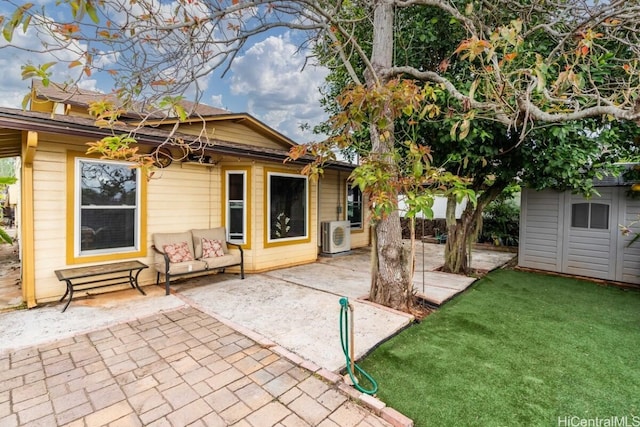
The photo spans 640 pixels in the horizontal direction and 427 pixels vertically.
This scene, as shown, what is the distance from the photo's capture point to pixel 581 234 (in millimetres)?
6359

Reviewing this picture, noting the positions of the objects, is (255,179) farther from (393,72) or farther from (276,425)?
(276,425)

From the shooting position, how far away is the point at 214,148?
514 cm

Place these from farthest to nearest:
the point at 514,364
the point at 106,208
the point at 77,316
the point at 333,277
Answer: the point at 333,277
the point at 106,208
the point at 77,316
the point at 514,364

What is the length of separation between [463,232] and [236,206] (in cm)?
488

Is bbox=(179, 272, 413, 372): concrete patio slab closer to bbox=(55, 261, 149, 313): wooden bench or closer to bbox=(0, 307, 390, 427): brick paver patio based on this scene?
bbox=(0, 307, 390, 427): brick paver patio

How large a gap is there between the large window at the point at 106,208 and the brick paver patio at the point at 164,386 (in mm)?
1992

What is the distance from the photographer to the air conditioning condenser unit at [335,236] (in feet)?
27.6

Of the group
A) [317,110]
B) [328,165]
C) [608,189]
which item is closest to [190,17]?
[328,165]

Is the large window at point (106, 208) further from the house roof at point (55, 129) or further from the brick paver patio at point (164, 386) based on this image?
the brick paver patio at point (164, 386)

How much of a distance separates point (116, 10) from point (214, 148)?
252 centimetres

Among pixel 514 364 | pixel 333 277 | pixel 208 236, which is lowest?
pixel 514 364

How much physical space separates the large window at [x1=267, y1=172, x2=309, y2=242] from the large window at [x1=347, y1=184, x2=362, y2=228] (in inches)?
104

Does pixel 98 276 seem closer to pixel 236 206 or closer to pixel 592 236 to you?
pixel 236 206

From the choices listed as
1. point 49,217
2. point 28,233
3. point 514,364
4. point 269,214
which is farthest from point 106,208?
point 514,364
